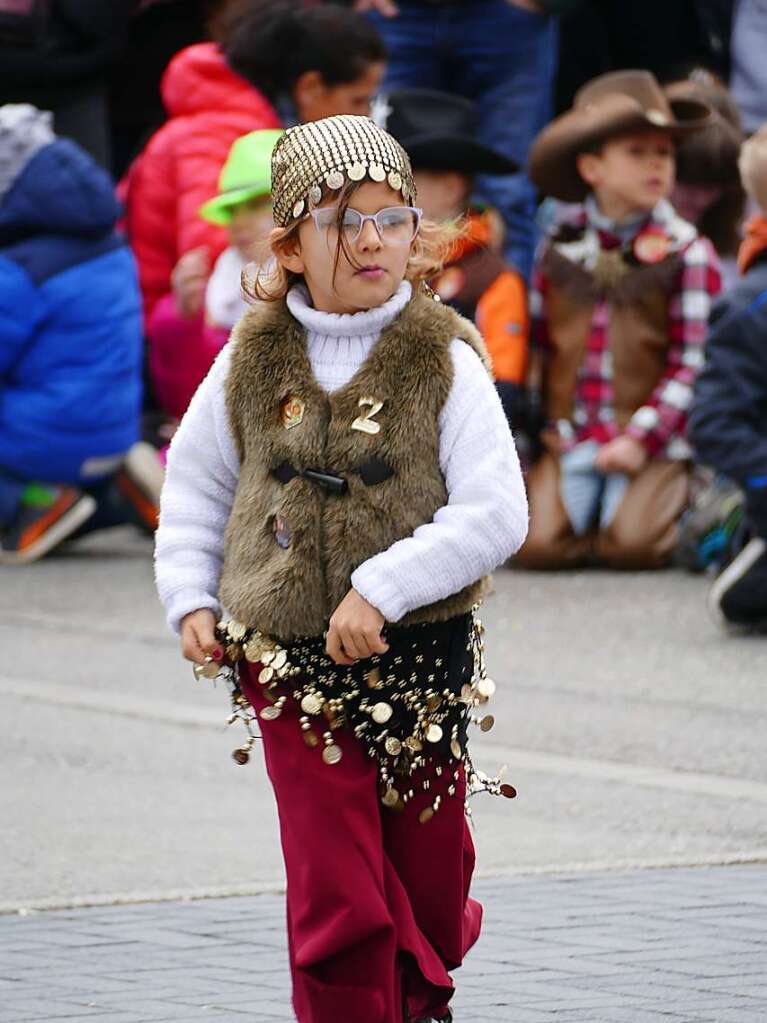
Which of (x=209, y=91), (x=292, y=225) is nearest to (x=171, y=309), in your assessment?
(x=209, y=91)

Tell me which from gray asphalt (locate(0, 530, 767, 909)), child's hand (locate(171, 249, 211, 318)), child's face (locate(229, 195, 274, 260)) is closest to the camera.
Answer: gray asphalt (locate(0, 530, 767, 909))

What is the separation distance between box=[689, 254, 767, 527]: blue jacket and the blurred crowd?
0.68m

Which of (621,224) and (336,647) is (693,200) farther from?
(336,647)

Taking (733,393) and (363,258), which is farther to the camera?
(733,393)

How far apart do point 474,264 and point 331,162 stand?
5.35 meters

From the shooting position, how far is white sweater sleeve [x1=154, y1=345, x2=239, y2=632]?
355 cm

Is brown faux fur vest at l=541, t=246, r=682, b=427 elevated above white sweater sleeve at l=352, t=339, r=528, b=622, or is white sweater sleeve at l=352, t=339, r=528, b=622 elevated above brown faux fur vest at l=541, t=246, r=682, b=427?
white sweater sleeve at l=352, t=339, r=528, b=622

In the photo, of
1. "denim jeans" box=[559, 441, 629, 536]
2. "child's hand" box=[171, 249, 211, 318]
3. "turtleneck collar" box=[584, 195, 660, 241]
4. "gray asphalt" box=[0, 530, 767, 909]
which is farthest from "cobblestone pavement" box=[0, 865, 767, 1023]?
"child's hand" box=[171, 249, 211, 318]

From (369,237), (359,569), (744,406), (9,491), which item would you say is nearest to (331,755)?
(359,569)

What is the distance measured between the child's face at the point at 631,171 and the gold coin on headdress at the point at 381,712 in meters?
5.49

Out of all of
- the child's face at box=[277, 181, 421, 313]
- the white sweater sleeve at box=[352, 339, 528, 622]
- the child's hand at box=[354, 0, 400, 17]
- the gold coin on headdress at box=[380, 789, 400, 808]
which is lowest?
the child's hand at box=[354, 0, 400, 17]

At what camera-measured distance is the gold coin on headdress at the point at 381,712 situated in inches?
133

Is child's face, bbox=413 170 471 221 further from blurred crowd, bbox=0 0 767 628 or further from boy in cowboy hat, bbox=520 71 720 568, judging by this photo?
boy in cowboy hat, bbox=520 71 720 568

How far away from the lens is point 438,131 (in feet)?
28.9
